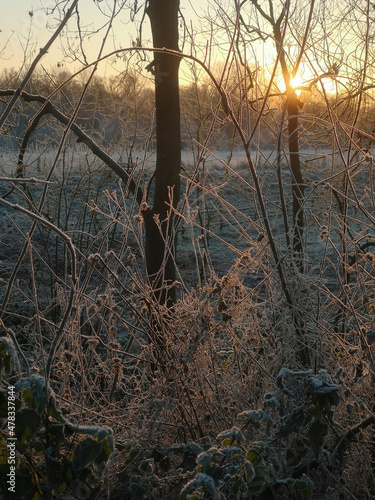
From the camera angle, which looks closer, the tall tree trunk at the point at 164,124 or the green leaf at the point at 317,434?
the green leaf at the point at 317,434

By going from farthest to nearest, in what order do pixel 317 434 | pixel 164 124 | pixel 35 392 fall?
pixel 164 124, pixel 317 434, pixel 35 392

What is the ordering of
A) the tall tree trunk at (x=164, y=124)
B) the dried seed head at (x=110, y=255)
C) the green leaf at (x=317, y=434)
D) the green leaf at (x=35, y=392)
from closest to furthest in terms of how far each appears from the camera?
the green leaf at (x=35, y=392) → the green leaf at (x=317, y=434) → the dried seed head at (x=110, y=255) → the tall tree trunk at (x=164, y=124)

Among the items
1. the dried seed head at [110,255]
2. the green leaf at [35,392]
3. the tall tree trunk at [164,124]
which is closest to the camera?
the green leaf at [35,392]

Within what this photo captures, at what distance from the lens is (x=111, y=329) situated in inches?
102

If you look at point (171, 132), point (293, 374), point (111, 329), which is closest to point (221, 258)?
point (171, 132)

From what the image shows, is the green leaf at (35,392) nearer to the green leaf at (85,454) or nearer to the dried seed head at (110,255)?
the green leaf at (85,454)

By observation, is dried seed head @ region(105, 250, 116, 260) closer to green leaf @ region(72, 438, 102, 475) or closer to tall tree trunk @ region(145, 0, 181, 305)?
green leaf @ region(72, 438, 102, 475)

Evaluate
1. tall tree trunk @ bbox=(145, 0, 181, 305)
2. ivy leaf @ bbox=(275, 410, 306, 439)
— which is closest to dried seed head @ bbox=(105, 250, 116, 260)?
ivy leaf @ bbox=(275, 410, 306, 439)

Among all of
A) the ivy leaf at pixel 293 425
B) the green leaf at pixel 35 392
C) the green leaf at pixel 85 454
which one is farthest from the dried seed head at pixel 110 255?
the ivy leaf at pixel 293 425

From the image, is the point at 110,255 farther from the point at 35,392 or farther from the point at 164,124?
the point at 164,124

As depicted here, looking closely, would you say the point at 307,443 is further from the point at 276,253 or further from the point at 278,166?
the point at 278,166

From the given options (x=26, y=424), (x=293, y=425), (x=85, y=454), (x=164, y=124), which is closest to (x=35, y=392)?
(x=26, y=424)

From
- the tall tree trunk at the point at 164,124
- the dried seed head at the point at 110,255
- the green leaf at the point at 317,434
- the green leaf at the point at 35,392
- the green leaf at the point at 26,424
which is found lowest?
the green leaf at the point at 317,434

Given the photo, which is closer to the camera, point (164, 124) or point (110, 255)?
point (110, 255)
